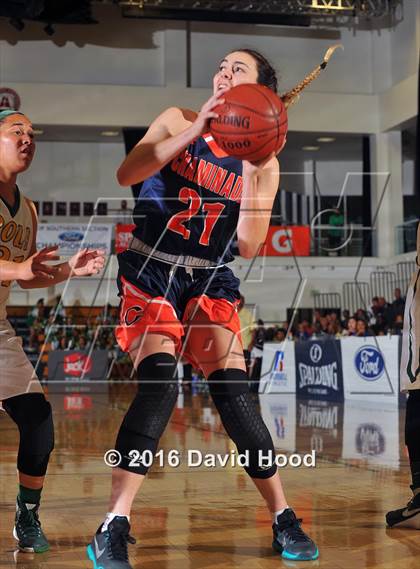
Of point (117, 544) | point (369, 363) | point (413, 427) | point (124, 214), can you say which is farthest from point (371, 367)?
point (124, 214)

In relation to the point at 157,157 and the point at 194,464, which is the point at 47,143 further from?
the point at 157,157

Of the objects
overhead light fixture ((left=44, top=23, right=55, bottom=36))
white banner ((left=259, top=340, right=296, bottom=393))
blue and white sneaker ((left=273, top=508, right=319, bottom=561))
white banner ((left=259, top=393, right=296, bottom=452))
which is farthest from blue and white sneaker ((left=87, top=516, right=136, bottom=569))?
overhead light fixture ((left=44, top=23, right=55, bottom=36))

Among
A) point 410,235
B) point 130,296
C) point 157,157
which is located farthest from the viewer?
point 410,235

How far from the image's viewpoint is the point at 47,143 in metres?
27.0

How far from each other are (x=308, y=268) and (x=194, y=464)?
1865cm

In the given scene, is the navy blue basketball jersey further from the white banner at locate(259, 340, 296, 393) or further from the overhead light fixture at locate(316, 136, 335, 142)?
the overhead light fixture at locate(316, 136, 335, 142)

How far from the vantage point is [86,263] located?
11.5 feet

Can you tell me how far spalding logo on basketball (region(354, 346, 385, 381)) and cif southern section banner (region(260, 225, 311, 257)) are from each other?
36.0 ft

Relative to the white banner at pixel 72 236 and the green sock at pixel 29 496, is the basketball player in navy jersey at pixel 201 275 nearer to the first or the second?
the green sock at pixel 29 496

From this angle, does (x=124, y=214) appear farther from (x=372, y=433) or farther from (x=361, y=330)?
(x=372, y=433)

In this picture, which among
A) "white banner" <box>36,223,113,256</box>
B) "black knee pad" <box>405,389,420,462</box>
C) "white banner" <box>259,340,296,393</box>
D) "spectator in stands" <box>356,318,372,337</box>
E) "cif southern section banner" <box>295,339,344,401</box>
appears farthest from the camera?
"white banner" <box>36,223,113,256</box>

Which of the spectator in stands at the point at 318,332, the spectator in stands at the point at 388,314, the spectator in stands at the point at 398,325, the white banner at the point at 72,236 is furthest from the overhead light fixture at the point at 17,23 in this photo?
the spectator in stands at the point at 398,325

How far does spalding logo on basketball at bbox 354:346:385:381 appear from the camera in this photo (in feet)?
41.8

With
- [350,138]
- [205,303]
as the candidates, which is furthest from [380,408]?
[350,138]
